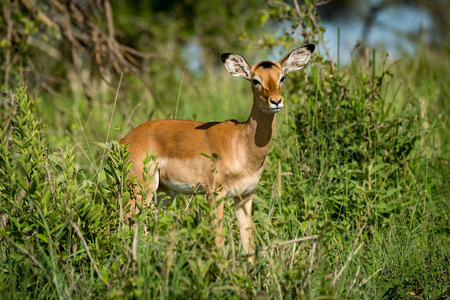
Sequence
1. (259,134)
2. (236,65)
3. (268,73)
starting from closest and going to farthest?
(268,73) < (259,134) < (236,65)

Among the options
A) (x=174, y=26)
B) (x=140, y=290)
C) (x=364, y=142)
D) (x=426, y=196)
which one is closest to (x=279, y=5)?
(x=364, y=142)

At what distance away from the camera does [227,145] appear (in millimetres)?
3744

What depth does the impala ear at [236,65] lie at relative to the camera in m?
3.80

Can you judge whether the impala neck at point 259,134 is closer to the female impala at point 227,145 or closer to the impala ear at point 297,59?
the female impala at point 227,145

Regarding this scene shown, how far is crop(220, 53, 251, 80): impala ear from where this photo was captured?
3797mm

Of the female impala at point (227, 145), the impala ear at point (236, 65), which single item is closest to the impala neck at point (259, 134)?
the female impala at point (227, 145)

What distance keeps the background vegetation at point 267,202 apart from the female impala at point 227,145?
197 millimetres

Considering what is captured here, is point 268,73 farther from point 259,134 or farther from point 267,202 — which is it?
point 267,202

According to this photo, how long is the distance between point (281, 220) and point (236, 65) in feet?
4.30

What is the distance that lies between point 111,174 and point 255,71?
1306mm

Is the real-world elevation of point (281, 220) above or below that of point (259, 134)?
below

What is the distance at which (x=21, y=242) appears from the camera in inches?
128

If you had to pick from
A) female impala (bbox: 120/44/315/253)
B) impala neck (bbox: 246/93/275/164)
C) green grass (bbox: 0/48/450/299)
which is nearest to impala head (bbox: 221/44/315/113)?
female impala (bbox: 120/44/315/253)

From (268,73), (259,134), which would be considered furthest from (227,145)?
(268,73)
